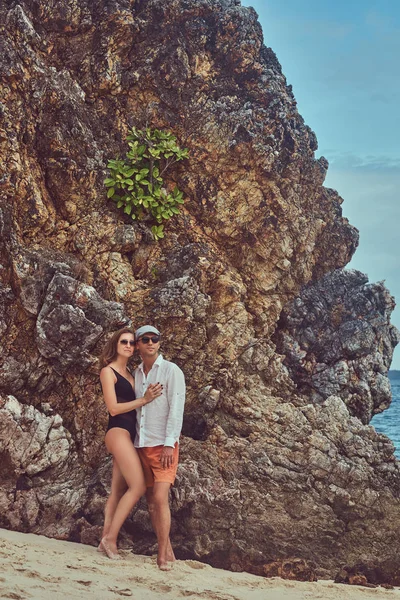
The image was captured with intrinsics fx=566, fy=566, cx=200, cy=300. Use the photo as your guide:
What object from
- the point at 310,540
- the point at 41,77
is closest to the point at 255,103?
the point at 41,77

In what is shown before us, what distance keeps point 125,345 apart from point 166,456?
4.54 ft

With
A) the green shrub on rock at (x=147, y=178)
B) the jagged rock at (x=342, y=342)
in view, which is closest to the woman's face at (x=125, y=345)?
the green shrub on rock at (x=147, y=178)

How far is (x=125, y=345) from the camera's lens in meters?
6.72

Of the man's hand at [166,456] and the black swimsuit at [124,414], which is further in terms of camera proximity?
the black swimsuit at [124,414]

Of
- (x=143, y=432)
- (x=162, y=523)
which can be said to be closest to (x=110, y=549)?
(x=162, y=523)

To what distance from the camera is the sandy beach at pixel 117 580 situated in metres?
4.89

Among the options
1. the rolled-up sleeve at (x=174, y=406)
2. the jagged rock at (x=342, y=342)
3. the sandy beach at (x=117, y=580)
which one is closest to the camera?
the sandy beach at (x=117, y=580)

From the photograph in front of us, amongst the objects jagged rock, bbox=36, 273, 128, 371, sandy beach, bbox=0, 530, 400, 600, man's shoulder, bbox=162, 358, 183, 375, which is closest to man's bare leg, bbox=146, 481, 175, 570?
sandy beach, bbox=0, 530, 400, 600

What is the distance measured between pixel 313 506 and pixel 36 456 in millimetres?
3776

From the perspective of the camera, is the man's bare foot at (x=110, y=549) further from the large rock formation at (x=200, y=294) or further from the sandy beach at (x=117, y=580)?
the large rock formation at (x=200, y=294)

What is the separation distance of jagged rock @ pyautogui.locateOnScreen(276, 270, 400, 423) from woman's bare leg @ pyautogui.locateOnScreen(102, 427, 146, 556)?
13.3 ft

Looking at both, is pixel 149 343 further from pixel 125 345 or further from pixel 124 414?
pixel 124 414

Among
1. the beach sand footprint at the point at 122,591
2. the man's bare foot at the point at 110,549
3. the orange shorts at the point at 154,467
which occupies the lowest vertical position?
the beach sand footprint at the point at 122,591

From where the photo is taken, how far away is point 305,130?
35.2 ft
